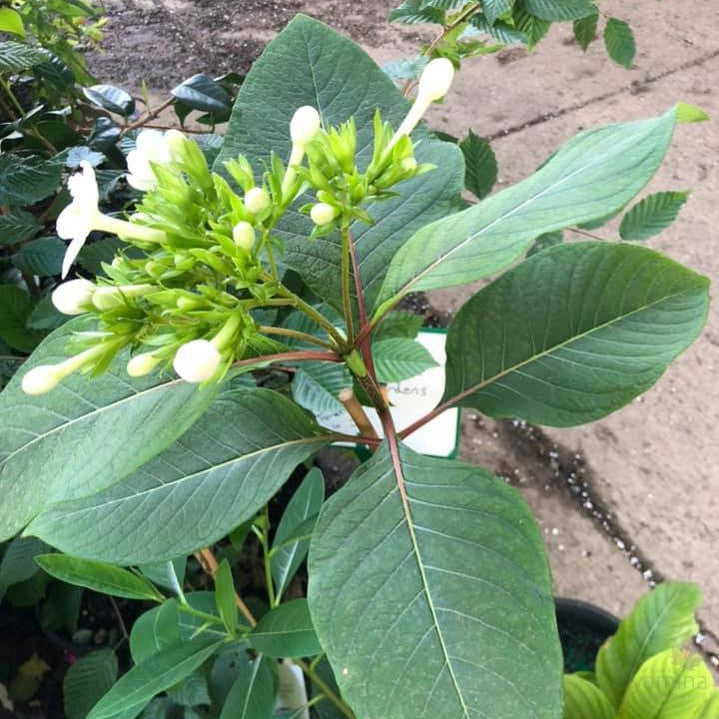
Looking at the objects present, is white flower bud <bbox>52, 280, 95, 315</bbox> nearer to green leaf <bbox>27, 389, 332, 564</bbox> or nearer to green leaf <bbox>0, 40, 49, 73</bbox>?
green leaf <bbox>27, 389, 332, 564</bbox>

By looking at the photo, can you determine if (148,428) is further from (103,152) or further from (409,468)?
(103,152)

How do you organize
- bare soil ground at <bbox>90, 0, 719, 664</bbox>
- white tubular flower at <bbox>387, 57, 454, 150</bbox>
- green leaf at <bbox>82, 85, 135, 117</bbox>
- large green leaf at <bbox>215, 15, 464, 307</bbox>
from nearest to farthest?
white tubular flower at <bbox>387, 57, 454, 150</bbox>
large green leaf at <bbox>215, 15, 464, 307</bbox>
green leaf at <bbox>82, 85, 135, 117</bbox>
bare soil ground at <bbox>90, 0, 719, 664</bbox>

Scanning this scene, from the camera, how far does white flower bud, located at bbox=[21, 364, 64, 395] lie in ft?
1.48

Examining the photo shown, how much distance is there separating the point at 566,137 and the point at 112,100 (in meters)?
1.24

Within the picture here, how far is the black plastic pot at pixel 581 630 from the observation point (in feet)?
3.34

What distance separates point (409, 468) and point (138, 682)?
0.33 m

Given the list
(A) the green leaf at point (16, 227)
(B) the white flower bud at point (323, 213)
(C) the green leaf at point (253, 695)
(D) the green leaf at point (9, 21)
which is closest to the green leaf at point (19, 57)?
(D) the green leaf at point (9, 21)

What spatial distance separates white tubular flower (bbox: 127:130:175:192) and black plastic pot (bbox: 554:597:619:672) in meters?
0.81

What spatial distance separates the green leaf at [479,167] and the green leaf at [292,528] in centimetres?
46

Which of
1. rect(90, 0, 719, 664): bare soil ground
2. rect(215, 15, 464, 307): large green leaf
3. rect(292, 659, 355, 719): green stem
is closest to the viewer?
rect(215, 15, 464, 307): large green leaf

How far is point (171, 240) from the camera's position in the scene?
444 millimetres

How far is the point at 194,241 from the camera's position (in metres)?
0.45

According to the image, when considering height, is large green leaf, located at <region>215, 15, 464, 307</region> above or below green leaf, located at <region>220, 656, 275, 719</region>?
above

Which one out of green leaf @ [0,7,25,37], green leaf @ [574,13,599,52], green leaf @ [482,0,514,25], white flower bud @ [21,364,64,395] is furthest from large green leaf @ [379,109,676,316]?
green leaf @ [574,13,599,52]
